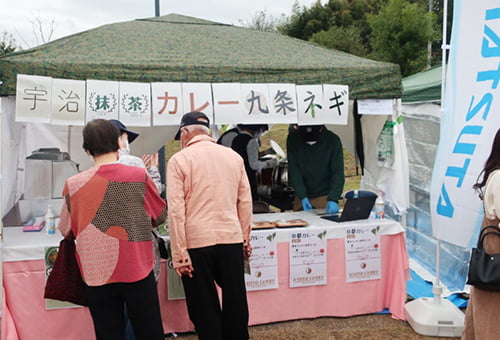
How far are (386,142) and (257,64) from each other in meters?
1.36

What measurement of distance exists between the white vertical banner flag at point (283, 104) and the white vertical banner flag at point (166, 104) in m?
0.70

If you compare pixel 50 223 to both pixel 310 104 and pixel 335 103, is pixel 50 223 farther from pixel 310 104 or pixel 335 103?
pixel 335 103

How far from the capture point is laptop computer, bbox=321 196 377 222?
369 cm

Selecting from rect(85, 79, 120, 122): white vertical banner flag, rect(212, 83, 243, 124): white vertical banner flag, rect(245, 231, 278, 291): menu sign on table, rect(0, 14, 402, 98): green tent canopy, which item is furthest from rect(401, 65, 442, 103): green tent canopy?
rect(85, 79, 120, 122): white vertical banner flag

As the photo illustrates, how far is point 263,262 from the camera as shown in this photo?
3508 millimetres

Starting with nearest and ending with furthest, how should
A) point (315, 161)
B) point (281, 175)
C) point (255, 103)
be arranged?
point (255, 103) < point (315, 161) < point (281, 175)

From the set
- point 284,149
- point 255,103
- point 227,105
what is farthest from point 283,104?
point 284,149

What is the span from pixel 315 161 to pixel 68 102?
2.16 meters

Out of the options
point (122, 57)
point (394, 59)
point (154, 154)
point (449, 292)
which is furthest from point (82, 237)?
point (394, 59)

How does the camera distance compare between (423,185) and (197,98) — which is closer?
(197,98)

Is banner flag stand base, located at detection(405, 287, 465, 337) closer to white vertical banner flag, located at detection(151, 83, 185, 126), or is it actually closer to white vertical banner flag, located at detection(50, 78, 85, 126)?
white vertical banner flag, located at detection(151, 83, 185, 126)

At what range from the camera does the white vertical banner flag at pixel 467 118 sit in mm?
2941

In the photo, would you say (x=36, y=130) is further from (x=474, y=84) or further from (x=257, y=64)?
(x=474, y=84)

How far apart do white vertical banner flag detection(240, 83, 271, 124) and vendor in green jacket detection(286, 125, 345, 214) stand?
800mm
